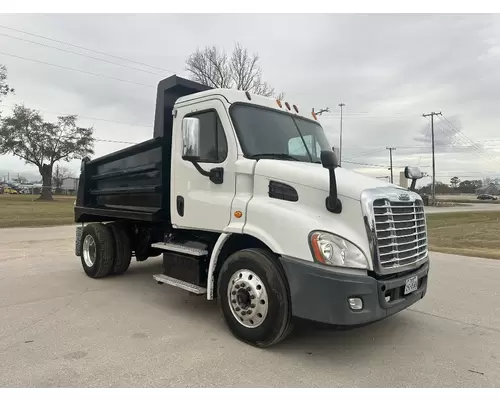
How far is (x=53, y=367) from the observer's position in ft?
11.2

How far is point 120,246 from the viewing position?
274 inches

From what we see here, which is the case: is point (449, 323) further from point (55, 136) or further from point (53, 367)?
point (55, 136)

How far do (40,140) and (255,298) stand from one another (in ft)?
157

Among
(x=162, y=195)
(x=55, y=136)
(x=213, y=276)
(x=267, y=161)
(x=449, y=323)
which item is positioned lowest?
(x=449, y=323)

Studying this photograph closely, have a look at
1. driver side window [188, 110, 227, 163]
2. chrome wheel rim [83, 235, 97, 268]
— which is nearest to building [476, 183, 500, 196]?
chrome wheel rim [83, 235, 97, 268]

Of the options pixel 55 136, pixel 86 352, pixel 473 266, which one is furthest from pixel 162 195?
pixel 55 136

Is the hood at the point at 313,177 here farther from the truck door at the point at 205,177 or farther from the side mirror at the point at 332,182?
the truck door at the point at 205,177

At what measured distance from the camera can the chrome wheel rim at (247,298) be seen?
3.83 meters

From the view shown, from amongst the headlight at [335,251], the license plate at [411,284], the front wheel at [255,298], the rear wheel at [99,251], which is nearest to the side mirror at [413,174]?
the license plate at [411,284]

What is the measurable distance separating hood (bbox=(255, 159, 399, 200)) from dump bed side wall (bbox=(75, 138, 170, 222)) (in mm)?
1892

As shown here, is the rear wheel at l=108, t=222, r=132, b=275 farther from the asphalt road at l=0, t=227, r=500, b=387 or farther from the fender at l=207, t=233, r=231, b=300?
the fender at l=207, t=233, r=231, b=300

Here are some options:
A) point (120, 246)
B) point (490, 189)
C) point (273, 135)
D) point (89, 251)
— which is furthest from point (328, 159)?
point (490, 189)

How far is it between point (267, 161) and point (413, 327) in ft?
8.59

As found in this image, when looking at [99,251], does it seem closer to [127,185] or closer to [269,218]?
[127,185]
